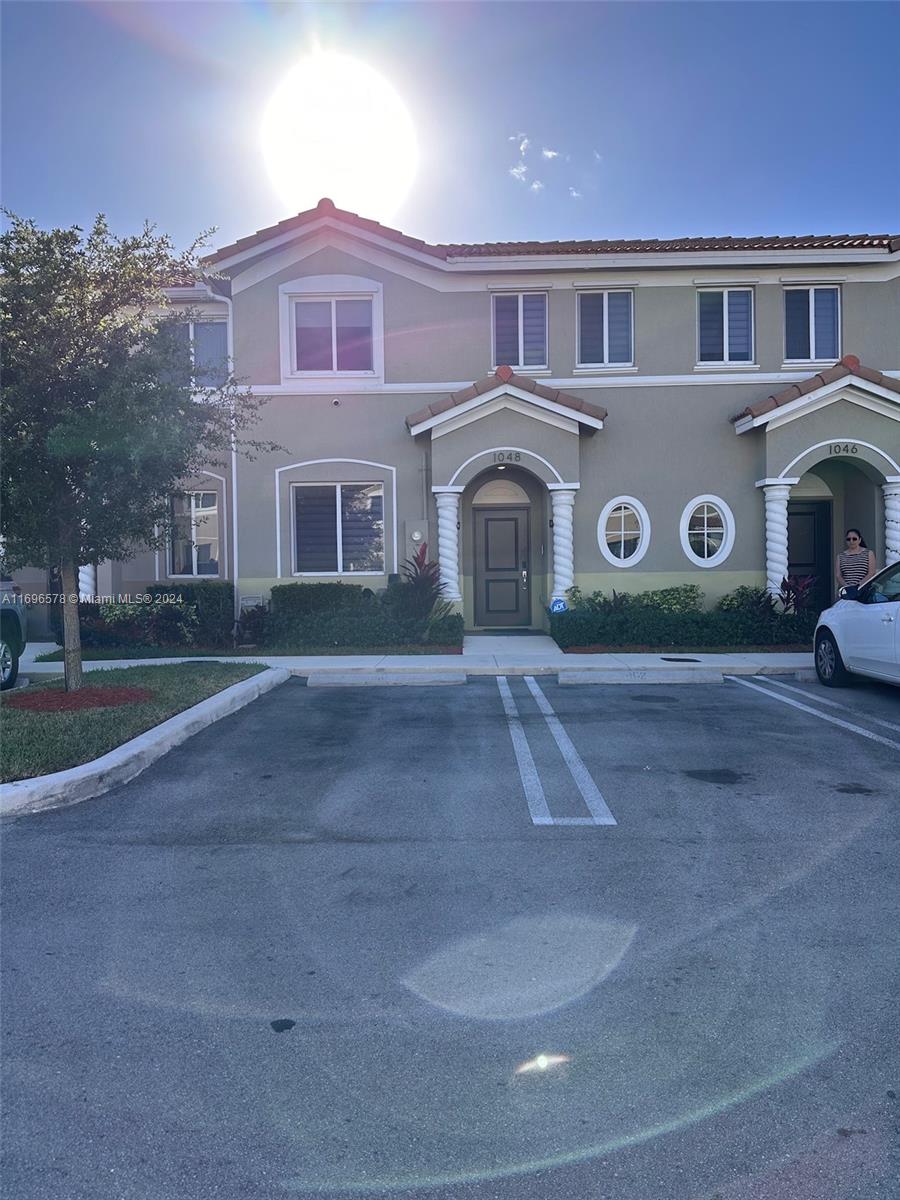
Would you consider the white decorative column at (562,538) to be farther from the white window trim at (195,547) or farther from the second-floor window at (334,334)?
the white window trim at (195,547)

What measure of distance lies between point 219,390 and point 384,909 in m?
6.53

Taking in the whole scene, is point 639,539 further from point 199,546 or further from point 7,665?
point 7,665

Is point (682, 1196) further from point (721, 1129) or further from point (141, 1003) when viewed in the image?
point (141, 1003)

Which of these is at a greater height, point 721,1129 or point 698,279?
point 698,279

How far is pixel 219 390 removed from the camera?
32.6 feet

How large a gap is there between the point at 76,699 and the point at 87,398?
113 inches

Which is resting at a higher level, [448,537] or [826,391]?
[826,391]

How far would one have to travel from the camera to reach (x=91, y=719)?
8.50m

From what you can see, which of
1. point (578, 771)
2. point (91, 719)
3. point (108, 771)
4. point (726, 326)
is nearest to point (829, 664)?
point (578, 771)

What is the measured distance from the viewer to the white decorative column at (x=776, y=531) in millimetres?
16812

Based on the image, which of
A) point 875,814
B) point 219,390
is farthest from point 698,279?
point 875,814

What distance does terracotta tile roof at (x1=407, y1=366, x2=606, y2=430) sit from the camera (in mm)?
16234

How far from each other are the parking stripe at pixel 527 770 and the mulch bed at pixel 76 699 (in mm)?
3608

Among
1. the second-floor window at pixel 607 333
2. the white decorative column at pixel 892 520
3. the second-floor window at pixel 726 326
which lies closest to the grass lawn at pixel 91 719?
the second-floor window at pixel 607 333
